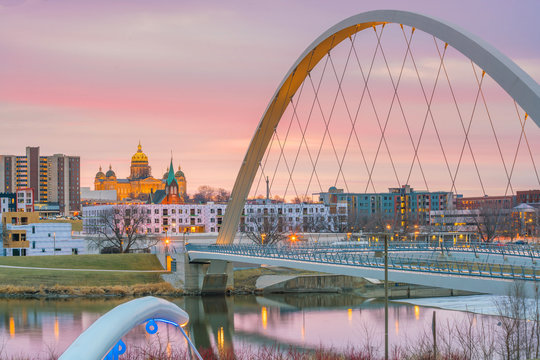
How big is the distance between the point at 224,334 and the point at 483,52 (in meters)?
22.3

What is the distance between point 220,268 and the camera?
58.8m

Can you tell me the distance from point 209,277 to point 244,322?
14.9 m

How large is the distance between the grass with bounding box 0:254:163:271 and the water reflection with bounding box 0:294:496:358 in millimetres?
11055

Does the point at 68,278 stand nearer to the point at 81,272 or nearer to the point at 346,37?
the point at 81,272

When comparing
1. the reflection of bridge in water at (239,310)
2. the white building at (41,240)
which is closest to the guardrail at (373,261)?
the reflection of bridge in water at (239,310)

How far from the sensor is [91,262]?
6538 centimetres

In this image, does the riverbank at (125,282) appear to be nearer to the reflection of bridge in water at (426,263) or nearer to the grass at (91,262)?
the grass at (91,262)

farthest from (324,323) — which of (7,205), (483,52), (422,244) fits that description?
(7,205)

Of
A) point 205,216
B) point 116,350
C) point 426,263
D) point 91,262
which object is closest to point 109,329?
point 116,350

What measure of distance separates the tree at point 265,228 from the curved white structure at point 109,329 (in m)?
68.5

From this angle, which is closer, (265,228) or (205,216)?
(265,228)

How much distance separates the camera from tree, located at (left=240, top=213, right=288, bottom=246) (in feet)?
267

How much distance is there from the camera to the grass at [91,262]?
64.1 metres

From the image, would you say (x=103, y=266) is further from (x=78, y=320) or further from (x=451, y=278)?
(x=451, y=278)
